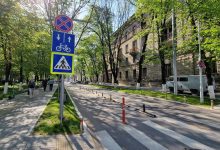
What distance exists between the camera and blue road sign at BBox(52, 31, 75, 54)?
7273mm

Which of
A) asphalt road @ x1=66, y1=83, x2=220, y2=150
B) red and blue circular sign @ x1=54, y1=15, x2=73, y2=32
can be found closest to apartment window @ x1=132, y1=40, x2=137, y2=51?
asphalt road @ x1=66, y1=83, x2=220, y2=150

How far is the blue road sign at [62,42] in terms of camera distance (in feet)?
23.9

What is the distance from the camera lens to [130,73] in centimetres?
5150

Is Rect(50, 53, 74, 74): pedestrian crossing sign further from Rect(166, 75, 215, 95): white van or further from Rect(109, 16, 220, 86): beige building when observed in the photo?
Rect(109, 16, 220, 86): beige building

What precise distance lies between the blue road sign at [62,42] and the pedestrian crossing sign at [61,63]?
6.8 inches

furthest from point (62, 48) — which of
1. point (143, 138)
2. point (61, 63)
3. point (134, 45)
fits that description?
point (134, 45)

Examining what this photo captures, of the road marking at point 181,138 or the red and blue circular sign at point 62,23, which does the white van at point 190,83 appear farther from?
the red and blue circular sign at point 62,23

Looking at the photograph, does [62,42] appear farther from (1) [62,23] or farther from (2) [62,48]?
(1) [62,23]

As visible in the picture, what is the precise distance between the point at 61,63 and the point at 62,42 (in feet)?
2.46

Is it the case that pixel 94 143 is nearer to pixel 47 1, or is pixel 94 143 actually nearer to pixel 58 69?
pixel 58 69

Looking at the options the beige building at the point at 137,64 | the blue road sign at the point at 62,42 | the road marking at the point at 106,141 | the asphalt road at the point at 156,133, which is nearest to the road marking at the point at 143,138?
the asphalt road at the point at 156,133

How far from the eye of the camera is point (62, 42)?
7449 millimetres

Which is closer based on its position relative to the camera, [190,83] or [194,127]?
[194,127]

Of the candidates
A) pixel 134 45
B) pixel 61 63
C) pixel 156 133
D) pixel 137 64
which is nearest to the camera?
pixel 156 133
